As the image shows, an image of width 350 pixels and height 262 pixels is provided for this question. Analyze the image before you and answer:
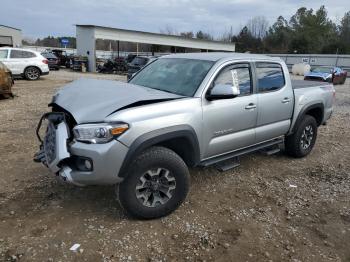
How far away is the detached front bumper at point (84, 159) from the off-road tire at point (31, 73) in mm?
15271

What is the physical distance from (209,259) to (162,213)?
2.61ft

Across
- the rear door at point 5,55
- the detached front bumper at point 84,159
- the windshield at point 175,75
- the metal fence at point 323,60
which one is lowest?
the detached front bumper at point 84,159

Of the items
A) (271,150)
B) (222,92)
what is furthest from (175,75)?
(271,150)

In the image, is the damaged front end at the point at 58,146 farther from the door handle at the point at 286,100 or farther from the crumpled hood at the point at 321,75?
the crumpled hood at the point at 321,75

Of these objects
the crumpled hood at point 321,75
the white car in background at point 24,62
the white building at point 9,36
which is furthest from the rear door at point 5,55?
the white building at point 9,36

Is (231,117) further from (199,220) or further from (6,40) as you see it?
(6,40)

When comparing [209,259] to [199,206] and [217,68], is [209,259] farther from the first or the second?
[217,68]

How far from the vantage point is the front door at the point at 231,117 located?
155 inches

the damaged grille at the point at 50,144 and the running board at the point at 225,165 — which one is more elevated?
the damaged grille at the point at 50,144

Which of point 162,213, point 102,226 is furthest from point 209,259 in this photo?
point 102,226

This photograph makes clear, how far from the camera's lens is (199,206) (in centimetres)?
399

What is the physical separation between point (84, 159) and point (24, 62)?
1557 cm

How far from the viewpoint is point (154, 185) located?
356cm

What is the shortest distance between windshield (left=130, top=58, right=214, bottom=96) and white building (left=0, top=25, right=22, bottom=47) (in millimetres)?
42285
